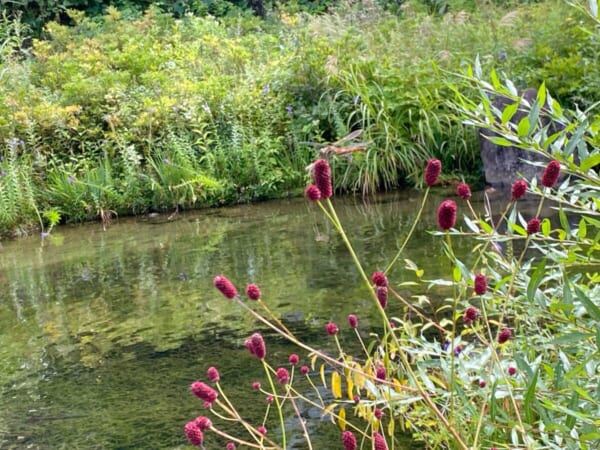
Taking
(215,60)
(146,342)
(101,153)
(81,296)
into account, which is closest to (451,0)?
(215,60)

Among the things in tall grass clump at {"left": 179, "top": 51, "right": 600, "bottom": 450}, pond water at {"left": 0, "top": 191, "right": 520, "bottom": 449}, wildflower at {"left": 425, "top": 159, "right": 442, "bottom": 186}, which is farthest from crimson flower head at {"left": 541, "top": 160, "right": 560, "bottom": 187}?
pond water at {"left": 0, "top": 191, "right": 520, "bottom": 449}

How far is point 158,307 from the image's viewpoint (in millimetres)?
4340

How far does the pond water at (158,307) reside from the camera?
2.88m

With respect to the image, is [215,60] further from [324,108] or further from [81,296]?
[81,296]

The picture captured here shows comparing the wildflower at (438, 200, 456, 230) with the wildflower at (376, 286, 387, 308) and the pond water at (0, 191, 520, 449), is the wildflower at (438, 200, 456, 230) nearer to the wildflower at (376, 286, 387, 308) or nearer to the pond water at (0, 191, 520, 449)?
the wildflower at (376, 286, 387, 308)

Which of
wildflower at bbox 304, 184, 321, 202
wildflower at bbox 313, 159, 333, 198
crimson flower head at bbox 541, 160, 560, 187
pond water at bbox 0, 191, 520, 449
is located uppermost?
wildflower at bbox 313, 159, 333, 198

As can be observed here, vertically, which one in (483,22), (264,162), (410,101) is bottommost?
(264,162)

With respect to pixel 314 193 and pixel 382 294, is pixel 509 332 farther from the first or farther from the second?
pixel 314 193

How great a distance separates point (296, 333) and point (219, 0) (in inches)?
488

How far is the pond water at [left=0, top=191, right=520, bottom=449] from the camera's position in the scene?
2881mm

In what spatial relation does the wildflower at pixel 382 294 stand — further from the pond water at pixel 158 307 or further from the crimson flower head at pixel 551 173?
the pond water at pixel 158 307

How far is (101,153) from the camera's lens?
28.2ft

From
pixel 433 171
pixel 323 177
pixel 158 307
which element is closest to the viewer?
pixel 323 177

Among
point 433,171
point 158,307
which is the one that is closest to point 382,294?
point 433,171
